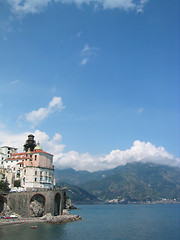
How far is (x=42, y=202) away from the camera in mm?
99500

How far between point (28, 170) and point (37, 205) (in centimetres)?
1592

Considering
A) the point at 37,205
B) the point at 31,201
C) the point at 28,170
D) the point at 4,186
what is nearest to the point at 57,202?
the point at 37,205

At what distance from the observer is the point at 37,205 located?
97.1 m

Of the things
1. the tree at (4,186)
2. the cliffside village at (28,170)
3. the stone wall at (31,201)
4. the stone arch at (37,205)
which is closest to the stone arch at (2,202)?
the stone wall at (31,201)

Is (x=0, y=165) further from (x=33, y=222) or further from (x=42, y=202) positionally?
(x=33, y=222)

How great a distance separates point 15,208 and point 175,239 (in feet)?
200

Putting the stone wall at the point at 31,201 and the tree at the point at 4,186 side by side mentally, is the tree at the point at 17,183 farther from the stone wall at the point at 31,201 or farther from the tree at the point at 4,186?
the stone wall at the point at 31,201

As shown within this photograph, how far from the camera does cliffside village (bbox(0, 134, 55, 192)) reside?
106m

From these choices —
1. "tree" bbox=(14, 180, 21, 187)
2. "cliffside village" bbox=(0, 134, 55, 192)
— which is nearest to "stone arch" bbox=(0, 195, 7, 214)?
"cliffside village" bbox=(0, 134, 55, 192)

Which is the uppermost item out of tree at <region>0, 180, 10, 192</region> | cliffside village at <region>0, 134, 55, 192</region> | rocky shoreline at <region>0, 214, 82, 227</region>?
cliffside village at <region>0, 134, 55, 192</region>

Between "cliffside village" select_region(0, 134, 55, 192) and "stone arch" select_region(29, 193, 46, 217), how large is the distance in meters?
6.67

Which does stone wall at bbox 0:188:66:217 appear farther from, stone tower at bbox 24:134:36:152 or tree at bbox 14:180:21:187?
stone tower at bbox 24:134:36:152

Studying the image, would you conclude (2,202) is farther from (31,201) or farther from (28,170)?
(28,170)

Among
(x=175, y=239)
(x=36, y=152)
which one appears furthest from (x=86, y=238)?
(x=36, y=152)
